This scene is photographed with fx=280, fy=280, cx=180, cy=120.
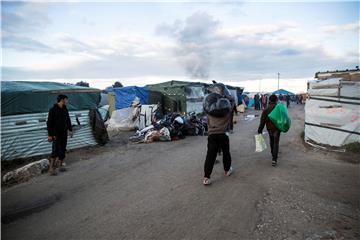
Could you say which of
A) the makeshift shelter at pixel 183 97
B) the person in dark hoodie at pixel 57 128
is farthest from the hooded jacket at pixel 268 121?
the makeshift shelter at pixel 183 97

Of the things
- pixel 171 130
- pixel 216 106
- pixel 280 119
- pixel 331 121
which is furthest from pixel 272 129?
pixel 171 130

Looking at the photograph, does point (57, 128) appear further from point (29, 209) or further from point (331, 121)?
point (331, 121)

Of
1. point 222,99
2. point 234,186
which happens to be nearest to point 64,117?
point 222,99

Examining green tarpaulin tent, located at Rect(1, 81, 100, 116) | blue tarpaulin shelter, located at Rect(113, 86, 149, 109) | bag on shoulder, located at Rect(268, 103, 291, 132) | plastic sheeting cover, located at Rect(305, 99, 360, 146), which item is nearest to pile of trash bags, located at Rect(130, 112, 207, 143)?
green tarpaulin tent, located at Rect(1, 81, 100, 116)

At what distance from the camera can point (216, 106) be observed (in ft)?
17.8

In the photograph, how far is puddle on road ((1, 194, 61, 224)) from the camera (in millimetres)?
4520

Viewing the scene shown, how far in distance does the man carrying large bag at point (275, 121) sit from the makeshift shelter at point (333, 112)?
292 cm

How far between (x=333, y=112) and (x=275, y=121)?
3.41m

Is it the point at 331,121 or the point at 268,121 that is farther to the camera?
the point at 331,121

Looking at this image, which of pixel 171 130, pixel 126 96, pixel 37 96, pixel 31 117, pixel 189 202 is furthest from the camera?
pixel 126 96

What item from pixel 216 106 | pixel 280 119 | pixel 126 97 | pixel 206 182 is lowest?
pixel 206 182

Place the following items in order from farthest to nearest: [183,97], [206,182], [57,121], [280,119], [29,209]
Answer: [183,97] < [57,121] < [280,119] < [206,182] < [29,209]

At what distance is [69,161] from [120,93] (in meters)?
12.2

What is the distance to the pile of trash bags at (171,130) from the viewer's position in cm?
1172
